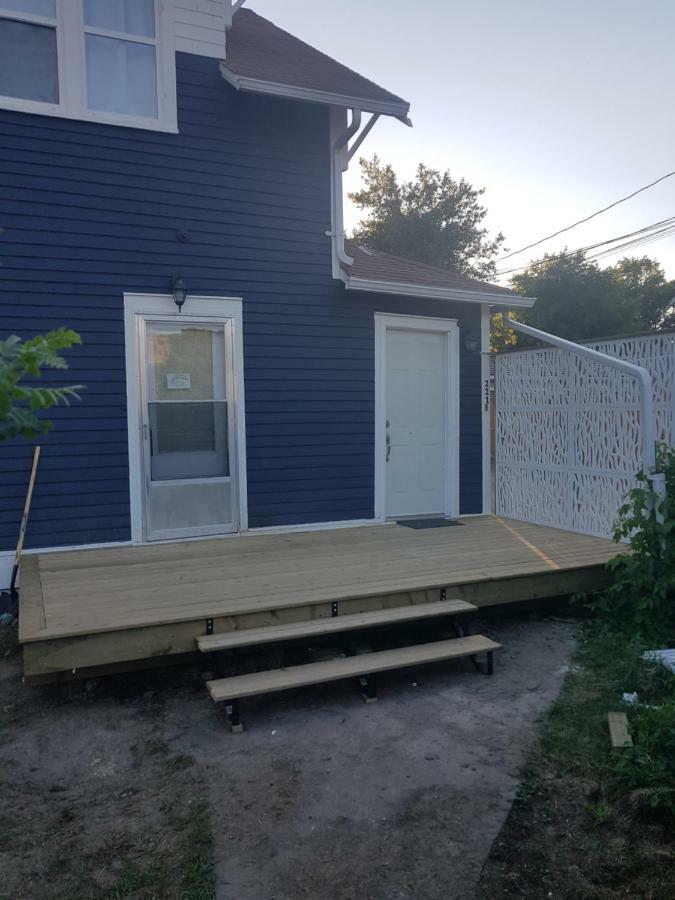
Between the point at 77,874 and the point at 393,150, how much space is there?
31.1m

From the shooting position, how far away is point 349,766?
9.93 feet

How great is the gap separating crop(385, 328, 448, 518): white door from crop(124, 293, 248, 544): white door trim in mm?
1574

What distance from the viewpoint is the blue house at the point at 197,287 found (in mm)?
5141

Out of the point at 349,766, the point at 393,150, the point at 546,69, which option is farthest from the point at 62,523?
the point at 393,150

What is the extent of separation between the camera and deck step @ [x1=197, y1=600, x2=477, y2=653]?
144 inches

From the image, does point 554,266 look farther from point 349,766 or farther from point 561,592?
Answer: point 349,766

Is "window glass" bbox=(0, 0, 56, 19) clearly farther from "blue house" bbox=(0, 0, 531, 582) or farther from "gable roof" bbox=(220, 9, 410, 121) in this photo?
"gable roof" bbox=(220, 9, 410, 121)

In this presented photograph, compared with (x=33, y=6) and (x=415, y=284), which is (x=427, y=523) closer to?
(x=415, y=284)

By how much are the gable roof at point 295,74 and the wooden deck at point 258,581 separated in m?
3.78

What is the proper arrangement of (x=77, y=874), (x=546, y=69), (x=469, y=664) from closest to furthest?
(x=77, y=874) < (x=469, y=664) < (x=546, y=69)

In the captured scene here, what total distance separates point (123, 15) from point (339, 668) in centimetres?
531

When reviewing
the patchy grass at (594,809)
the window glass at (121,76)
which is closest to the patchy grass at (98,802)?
the patchy grass at (594,809)

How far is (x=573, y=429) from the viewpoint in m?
6.06

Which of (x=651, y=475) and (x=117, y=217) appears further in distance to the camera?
(x=117, y=217)
